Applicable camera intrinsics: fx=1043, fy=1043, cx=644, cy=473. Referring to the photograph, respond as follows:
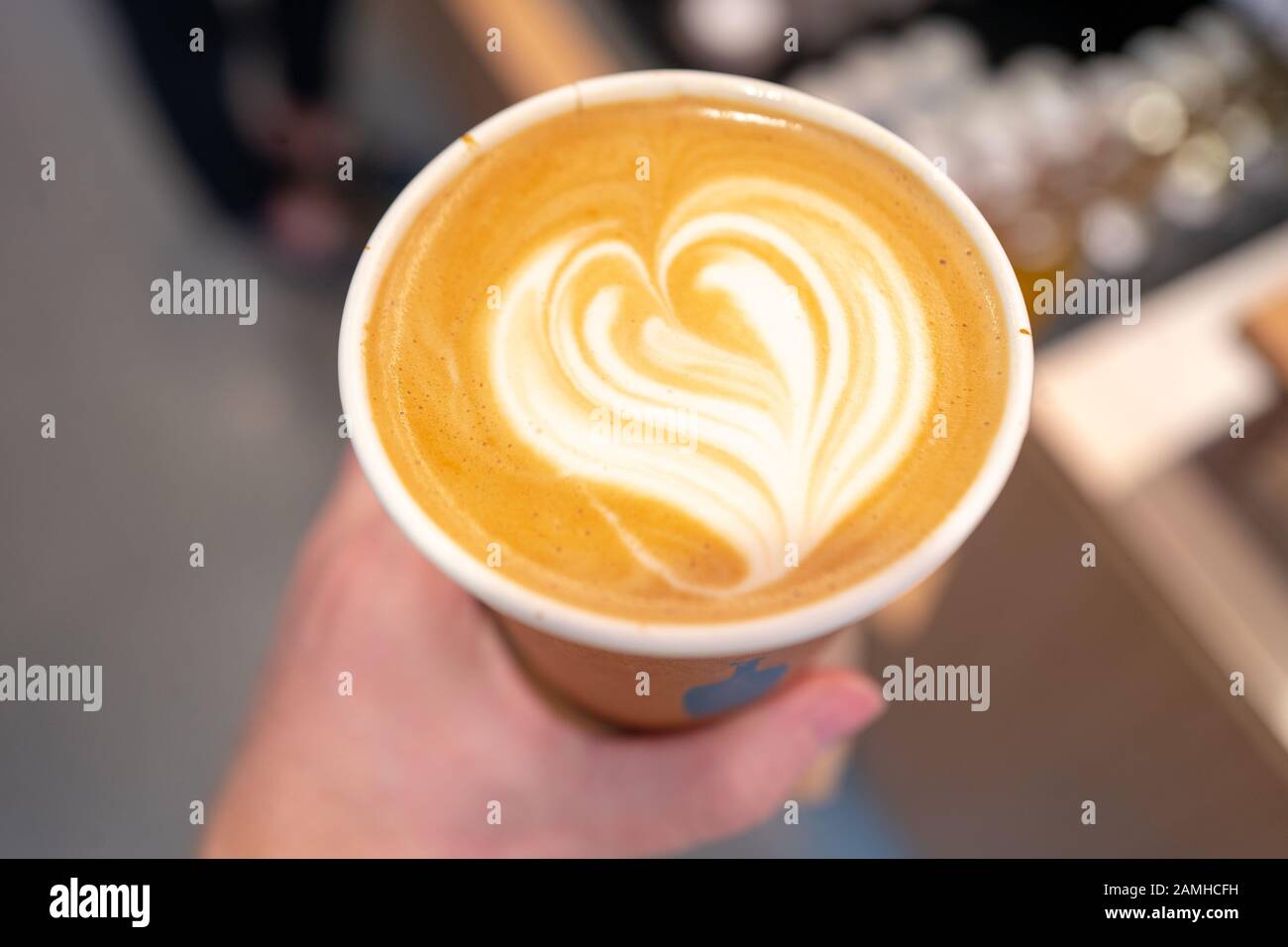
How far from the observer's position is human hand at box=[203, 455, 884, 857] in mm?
1089

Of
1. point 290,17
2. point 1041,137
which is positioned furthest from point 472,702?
point 290,17

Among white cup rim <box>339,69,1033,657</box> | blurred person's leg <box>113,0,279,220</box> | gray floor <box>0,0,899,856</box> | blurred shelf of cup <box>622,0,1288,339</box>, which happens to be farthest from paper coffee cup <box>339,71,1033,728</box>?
blurred person's leg <box>113,0,279,220</box>

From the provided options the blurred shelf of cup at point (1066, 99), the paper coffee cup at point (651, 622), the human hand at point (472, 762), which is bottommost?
the human hand at point (472, 762)

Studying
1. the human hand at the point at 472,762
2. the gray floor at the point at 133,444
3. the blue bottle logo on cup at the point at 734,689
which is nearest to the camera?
the blue bottle logo on cup at the point at 734,689

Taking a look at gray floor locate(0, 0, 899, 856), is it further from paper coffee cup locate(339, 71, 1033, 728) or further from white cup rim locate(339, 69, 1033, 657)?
white cup rim locate(339, 69, 1033, 657)

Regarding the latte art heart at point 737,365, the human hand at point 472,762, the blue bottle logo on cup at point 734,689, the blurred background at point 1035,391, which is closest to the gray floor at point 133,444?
the blurred background at point 1035,391

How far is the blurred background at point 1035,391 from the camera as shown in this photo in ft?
4.43

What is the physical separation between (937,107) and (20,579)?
6.46 ft

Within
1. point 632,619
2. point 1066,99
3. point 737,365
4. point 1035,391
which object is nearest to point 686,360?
point 737,365

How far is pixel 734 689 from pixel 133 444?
1.74 m

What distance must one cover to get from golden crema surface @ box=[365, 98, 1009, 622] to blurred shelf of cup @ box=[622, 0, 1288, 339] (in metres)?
0.79

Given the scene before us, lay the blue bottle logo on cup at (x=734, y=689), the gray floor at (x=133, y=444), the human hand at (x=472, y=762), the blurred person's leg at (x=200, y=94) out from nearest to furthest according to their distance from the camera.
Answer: the blue bottle logo on cup at (x=734, y=689) → the human hand at (x=472, y=762) → the gray floor at (x=133, y=444) → the blurred person's leg at (x=200, y=94)

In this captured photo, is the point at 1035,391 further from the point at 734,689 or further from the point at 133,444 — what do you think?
the point at 133,444

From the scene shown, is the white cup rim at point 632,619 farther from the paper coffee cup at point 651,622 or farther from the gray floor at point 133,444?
the gray floor at point 133,444
